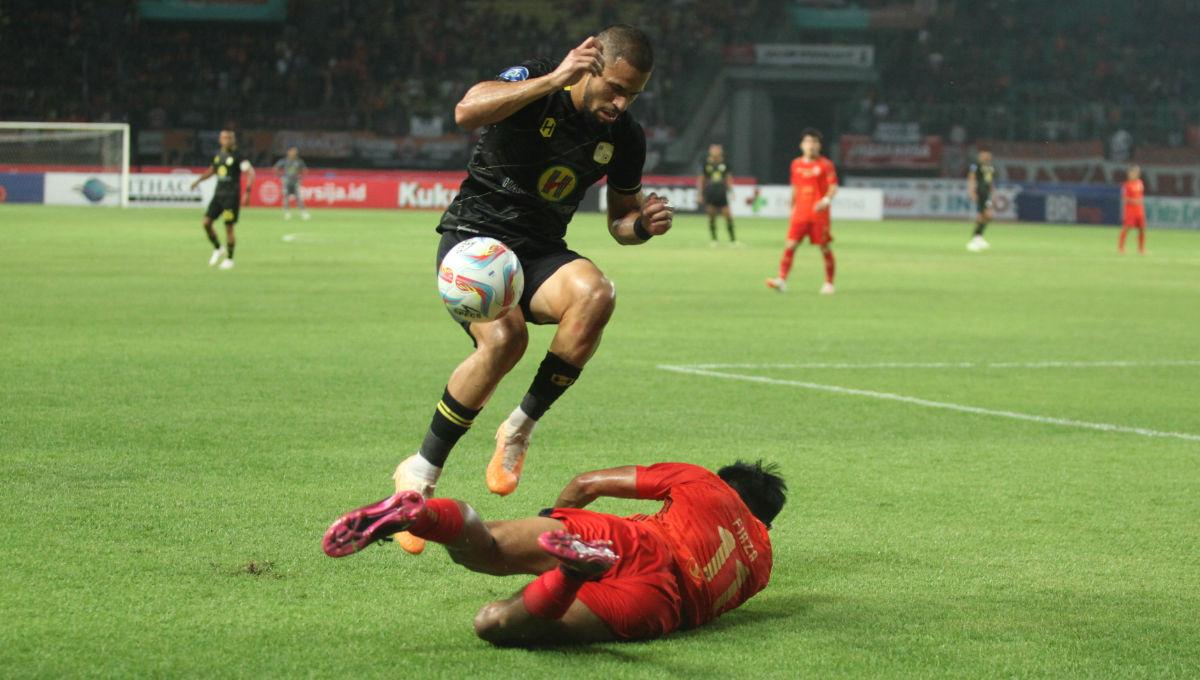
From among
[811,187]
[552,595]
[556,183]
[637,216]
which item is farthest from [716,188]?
[552,595]

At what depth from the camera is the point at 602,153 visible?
6.38 metres

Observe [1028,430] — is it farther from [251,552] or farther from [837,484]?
[251,552]

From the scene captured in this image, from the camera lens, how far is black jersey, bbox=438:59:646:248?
6199mm

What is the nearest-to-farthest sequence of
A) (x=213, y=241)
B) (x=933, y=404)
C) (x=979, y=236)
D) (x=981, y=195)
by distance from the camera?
(x=933, y=404) < (x=213, y=241) < (x=979, y=236) < (x=981, y=195)

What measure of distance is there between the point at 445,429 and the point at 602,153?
4.42ft

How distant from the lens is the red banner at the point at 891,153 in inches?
2008

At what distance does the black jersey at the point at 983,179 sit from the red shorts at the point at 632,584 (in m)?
31.1

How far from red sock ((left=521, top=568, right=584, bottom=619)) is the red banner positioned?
4771cm

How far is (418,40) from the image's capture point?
5144 centimetres

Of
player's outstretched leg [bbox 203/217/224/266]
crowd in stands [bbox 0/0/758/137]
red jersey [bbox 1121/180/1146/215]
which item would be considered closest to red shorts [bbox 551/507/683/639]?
→ player's outstretched leg [bbox 203/217/224/266]

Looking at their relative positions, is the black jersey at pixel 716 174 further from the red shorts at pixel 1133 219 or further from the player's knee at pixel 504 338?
the player's knee at pixel 504 338

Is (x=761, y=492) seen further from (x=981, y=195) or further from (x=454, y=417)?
(x=981, y=195)

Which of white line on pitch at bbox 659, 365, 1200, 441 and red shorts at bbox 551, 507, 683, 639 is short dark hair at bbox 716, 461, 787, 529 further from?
white line on pitch at bbox 659, 365, 1200, 441

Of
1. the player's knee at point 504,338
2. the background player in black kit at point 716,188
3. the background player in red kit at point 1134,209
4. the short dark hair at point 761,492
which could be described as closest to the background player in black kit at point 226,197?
the background player in black kit at point 716,188
